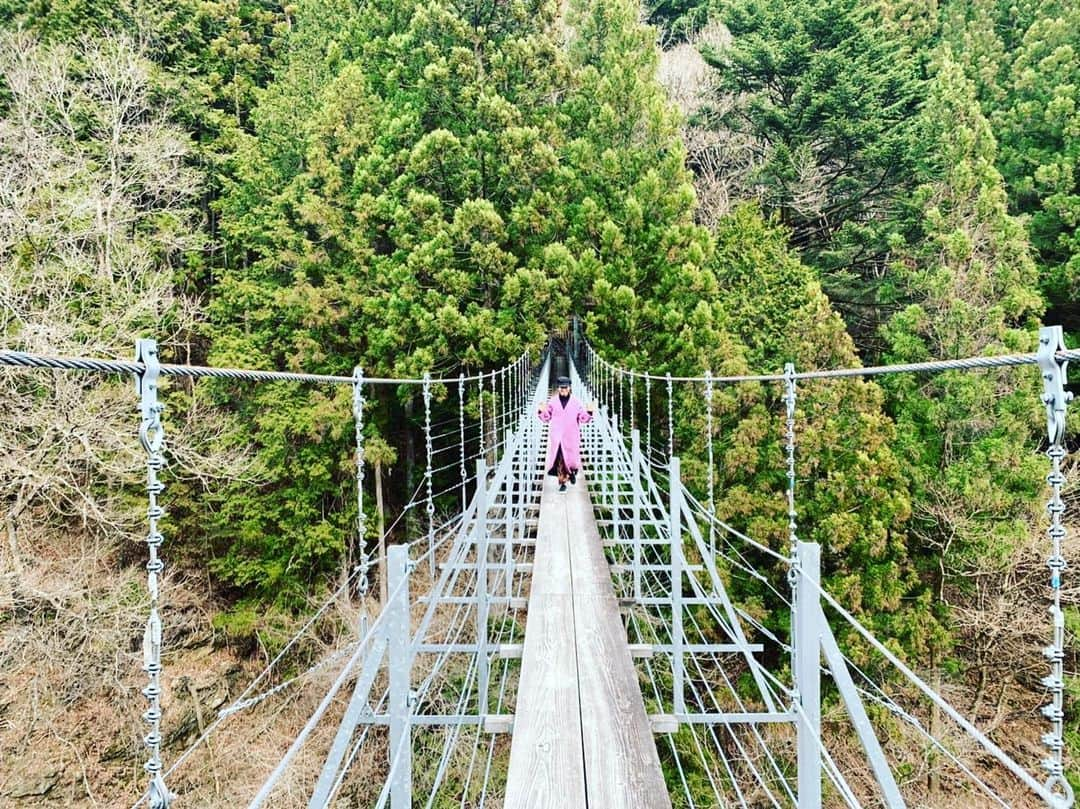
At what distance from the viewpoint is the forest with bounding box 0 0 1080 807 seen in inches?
259

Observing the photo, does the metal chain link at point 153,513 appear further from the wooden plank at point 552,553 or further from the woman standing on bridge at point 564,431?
the woman standing on bridge at point 564,431

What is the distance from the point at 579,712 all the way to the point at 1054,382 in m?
1.20

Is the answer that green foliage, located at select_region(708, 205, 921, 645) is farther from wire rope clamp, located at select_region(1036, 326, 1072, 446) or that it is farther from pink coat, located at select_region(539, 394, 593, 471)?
wire rope clamp, located at select_region(1036, 326, 1072, 446)

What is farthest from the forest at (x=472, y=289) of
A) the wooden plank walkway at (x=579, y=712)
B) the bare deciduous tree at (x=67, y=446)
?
the wooden plank walkway at (x=579, y=712)

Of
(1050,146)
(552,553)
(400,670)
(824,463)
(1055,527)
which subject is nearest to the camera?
(1055,527)

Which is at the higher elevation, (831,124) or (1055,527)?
(831,124)

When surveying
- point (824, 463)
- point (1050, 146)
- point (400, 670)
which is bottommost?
point (824, 463)

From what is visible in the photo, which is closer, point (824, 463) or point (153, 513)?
point (153, 513)

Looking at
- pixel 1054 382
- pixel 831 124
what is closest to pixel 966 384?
pixel 831 124

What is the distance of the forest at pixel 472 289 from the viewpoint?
21.6 feet

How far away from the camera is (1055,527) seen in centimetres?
86

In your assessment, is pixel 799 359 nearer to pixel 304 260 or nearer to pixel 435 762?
pixel 435 762

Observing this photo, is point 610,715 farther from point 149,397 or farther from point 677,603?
point 149,397

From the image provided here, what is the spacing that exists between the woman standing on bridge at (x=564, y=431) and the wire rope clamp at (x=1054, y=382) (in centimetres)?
326
